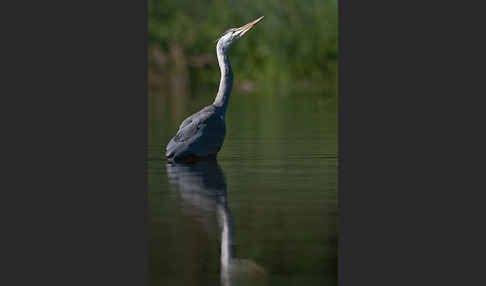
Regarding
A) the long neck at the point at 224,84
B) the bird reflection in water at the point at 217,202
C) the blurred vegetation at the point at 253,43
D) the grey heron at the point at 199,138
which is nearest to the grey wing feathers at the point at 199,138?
the grey heron at the point at 199,138

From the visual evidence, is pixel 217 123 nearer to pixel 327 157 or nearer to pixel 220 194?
pixel 327 157

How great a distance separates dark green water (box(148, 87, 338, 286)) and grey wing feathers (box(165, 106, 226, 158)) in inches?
7.9

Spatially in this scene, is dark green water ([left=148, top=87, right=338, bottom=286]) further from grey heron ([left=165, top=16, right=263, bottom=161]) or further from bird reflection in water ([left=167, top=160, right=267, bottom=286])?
grey heron ([left=165, top=16, right=263, bottom=161])

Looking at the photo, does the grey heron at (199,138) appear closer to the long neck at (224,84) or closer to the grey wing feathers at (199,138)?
the grey wing feathers at (199,138)

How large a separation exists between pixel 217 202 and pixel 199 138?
2.60 m

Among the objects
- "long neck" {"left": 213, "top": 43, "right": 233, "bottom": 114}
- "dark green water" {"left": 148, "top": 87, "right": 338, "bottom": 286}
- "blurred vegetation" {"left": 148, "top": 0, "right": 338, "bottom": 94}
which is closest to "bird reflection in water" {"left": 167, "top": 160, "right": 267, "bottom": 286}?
"dark green water" {"left": 148, "top": 87, "right": 338, "bottom": 286}

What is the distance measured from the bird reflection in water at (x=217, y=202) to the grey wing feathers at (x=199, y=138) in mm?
153

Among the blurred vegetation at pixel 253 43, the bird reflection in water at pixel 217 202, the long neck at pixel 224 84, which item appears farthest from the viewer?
the blurred vegetation at pixel 253 43

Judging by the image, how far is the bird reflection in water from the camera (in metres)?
5.55

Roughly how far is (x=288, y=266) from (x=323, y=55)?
24557 mm

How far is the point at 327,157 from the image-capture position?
33.1 ft

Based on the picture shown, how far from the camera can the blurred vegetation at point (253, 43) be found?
2959 cm

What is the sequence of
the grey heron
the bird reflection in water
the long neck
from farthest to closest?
1. the long neck
2. the grey heron
3. the bird reflection in water

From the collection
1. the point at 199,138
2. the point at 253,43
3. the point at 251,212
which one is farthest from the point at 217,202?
the point at 253,43
